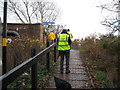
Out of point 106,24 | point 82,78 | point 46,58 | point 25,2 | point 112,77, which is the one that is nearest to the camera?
point 112,77

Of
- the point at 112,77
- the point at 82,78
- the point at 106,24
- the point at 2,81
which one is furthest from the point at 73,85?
the point at 106,24

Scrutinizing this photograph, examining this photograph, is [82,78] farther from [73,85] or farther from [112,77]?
[112,77]

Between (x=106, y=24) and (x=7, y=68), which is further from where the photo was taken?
(x=106, y=24)

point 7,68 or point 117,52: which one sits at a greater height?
point 117,52

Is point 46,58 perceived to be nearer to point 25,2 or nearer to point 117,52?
point 117,52

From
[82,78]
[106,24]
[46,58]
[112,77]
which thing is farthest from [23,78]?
[106,24]

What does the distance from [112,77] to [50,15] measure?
108ft

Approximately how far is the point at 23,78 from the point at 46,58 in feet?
4.23

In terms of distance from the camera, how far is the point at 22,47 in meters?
6.11

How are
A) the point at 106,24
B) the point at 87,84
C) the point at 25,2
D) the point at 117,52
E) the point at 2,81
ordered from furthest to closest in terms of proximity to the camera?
1. the point at 25,2
2. the point at 106,24
3. the point at 117,52
4. the point at 87,84
5. the point at 2,81

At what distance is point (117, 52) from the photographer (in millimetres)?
4906

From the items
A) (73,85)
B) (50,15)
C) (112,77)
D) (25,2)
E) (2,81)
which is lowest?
(73,85)

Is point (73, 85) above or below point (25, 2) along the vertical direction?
below

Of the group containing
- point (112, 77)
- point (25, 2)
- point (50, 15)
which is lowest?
point (112, 77)
